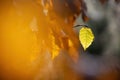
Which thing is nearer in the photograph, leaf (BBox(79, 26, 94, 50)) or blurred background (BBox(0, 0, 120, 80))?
blurred background (BBox(0, 0, 120, 80))

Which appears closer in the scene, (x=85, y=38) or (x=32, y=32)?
(x=32, y=32)

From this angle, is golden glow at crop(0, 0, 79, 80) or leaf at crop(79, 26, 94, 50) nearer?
golden glow at crop(0, 0, 79, 80)

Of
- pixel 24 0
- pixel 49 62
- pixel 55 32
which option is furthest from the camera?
pixel 49 62

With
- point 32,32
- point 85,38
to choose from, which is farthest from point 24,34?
point 85,38

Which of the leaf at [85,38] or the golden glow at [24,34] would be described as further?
the leaf at [85,38]

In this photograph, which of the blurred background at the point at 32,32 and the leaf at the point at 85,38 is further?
the leaf at the point at 85,38

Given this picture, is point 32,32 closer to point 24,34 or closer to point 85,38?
point 24,34

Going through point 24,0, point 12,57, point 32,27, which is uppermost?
point 24,0

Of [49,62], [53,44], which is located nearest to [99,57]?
[49,62]

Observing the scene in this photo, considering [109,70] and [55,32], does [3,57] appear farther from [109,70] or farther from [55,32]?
[109,70]

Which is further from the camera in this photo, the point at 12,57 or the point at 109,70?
the point at 109,70

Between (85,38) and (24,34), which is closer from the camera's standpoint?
(24,34)
